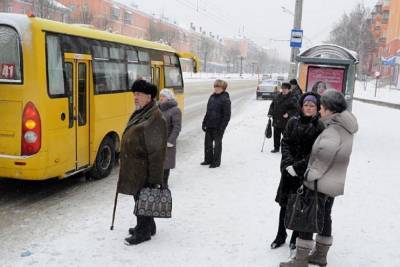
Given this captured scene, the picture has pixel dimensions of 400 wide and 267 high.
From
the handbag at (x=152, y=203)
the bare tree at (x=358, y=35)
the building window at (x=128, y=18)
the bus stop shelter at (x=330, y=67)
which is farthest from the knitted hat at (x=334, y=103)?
the building window at (x=128, y=18)

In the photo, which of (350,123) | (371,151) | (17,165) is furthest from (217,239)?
(371,151)

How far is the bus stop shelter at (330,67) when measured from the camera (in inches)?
513

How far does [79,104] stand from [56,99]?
694 millimetres

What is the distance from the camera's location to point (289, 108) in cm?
987

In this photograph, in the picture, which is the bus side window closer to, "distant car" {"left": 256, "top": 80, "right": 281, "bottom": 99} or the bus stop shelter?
the bus stop shelter

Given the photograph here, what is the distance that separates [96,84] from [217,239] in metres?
3.46

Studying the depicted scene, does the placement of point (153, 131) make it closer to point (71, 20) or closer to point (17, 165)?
point (17, 165)

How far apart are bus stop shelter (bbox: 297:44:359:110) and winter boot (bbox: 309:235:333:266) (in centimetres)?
919

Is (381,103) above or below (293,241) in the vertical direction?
below

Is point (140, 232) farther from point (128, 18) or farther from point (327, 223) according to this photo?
point (128, 18)

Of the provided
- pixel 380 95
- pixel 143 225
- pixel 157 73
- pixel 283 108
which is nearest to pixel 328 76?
pixel 283 108

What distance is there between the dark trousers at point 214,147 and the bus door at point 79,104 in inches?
102

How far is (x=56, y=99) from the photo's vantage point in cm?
625

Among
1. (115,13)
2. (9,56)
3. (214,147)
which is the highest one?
(115,13)
